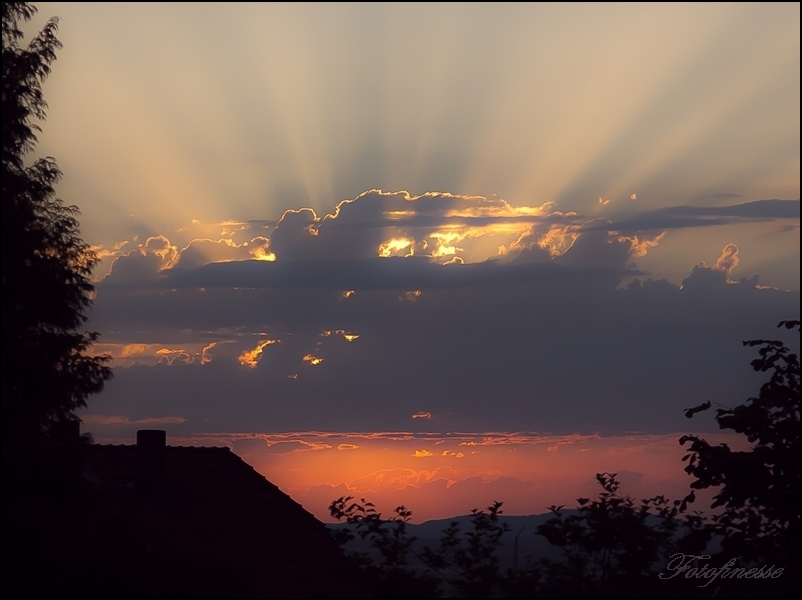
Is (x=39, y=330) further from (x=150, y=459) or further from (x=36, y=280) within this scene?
(x=150, y=459)

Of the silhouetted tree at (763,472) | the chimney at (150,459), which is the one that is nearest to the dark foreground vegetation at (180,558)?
the silhouetted tree at (763,472)

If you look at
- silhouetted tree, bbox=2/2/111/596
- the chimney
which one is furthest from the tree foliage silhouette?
the chimney

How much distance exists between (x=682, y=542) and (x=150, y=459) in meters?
15.4

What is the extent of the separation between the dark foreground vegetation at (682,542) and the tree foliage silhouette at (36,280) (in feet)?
30.8

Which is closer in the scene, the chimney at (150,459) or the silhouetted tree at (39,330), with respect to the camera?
the silhouetted tree at (39,330)

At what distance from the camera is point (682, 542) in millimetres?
23609

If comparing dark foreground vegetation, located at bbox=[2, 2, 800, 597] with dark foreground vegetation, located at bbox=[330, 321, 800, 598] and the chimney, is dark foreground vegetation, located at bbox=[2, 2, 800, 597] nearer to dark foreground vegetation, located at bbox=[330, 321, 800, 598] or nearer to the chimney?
dark foreground vegetation, located at bbox=[330, 321, 800, 598]

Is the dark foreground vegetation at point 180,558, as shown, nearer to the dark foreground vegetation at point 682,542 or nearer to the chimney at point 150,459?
the dark foreground vegetation at point 682,542

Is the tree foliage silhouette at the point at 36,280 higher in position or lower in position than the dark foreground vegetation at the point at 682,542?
higher

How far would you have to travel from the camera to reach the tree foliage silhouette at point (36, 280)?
20.4 metres

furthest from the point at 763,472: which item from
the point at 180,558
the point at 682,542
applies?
the point at 180,558

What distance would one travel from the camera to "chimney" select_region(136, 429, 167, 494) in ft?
95.0

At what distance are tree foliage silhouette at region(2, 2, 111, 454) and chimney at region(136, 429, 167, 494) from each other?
7.69 metres

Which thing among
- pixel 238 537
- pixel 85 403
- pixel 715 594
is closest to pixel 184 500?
pixel 238 537
